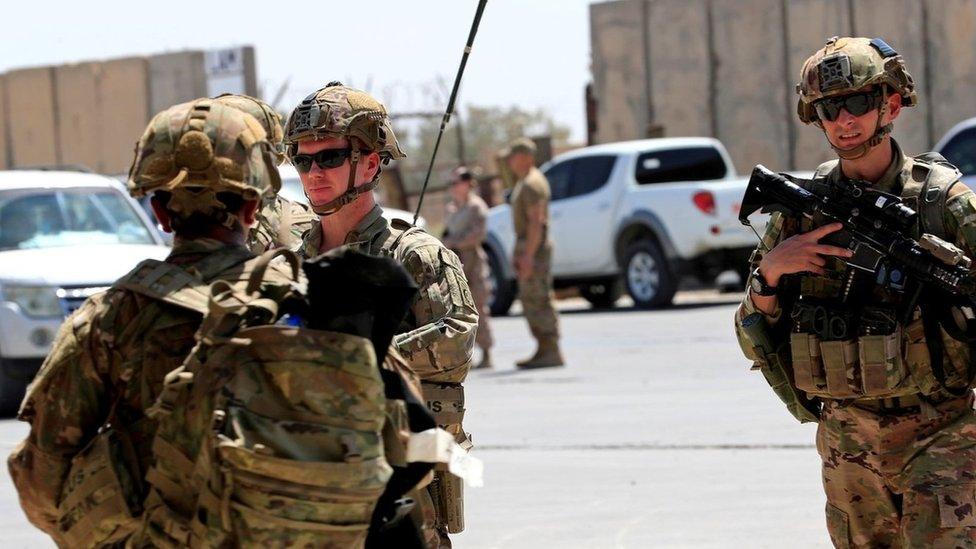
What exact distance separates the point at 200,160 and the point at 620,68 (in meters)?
24.1

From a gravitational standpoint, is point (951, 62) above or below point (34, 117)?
above

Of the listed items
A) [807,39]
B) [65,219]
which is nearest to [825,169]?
[65,219]

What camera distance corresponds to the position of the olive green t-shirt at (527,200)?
1448 cm

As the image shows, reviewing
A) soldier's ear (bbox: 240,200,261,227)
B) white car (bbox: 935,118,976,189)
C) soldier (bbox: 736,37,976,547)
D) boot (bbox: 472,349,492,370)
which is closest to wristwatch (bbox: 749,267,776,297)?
soldier (bbox: 736,37,976,547)

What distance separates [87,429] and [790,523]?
4.74 metres

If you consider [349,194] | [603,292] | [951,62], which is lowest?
[603,292]

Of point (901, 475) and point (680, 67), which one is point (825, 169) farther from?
point (680, 67)

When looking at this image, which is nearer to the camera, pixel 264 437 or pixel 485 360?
pixel 264 437

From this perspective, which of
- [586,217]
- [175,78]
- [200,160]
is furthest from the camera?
[175,78]

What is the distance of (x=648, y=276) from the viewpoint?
19734 mm

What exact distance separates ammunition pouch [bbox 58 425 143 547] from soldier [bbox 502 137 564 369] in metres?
11.1

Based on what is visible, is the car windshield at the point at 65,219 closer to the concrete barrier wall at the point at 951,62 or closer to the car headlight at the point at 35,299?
the car headlight at the point at 35,299

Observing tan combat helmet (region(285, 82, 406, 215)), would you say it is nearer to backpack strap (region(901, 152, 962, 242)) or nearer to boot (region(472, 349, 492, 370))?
backpack strap (region(901, 152, 962, 242))

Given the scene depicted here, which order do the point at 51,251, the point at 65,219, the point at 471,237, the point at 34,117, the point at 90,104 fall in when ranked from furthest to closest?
the point at 34,117, the point at 90,104, the point at 471,237, the point at 65,219, the point at 51,251
